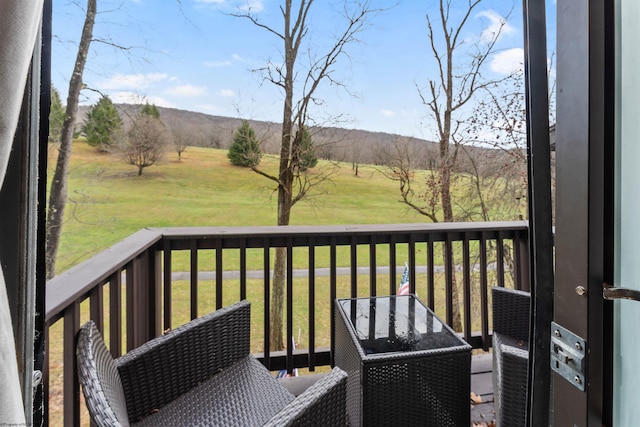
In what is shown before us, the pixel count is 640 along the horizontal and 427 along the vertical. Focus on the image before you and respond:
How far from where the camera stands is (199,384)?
1539 millimetres

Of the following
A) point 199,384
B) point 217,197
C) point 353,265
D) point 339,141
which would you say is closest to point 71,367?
point 199,384

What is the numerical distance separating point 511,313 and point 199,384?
1781mm

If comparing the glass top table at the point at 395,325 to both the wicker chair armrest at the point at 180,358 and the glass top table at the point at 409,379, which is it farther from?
the wicker chair armrest at the point at 180,358

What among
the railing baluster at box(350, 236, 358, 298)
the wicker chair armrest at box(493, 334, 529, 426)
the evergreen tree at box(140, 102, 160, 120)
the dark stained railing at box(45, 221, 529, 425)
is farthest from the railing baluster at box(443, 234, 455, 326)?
the evergreen tree at box(140, 102, 160, 120)

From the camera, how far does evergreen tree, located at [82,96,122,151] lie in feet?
15.4

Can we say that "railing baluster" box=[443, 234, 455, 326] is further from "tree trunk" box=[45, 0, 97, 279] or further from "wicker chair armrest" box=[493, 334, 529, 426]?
"tree trunk" box=[45, 0, 97, 279]

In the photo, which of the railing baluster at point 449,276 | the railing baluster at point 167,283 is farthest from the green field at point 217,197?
the railing baluster at point 167,283

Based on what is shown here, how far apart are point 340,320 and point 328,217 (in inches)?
153

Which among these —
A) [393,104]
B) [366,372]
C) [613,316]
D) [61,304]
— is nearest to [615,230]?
[613,316]

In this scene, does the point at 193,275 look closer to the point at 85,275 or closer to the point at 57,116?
the point at 85,275

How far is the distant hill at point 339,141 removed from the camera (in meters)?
5.46

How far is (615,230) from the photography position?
596 millimetres

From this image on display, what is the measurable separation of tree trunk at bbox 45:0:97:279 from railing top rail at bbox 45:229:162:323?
11.5 feet

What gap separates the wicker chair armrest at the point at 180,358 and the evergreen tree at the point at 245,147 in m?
4.08
